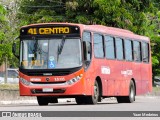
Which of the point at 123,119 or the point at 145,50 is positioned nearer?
the point at 123,119

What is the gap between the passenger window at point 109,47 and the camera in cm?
3122

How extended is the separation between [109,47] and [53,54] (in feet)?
11.7

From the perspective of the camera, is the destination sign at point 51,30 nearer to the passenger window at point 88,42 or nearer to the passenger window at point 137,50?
the passenger window at point 88,42

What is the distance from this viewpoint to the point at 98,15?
44062mm

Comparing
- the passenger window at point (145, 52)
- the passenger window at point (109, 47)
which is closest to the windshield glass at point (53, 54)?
the passenger window at point (109, 47)

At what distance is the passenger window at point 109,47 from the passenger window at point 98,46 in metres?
0.50

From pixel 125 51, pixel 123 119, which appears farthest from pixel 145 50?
pixel 123 119

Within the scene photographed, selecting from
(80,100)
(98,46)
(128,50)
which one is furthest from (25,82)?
(128,50)

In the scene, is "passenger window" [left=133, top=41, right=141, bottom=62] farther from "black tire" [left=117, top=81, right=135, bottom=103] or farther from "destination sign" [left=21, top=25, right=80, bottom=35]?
"destination sign" [left=21, top=25, right=80, bottom=35]

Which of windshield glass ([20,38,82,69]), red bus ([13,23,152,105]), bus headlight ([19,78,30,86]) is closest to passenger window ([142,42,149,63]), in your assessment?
red bus ([13,23,152,105])

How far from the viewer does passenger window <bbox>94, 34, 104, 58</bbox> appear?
29891mm

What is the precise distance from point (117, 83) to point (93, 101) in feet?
11.3

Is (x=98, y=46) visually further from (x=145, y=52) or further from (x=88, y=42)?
(x=145, y=52)

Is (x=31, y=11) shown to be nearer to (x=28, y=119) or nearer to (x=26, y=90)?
(x=26, y=90)
